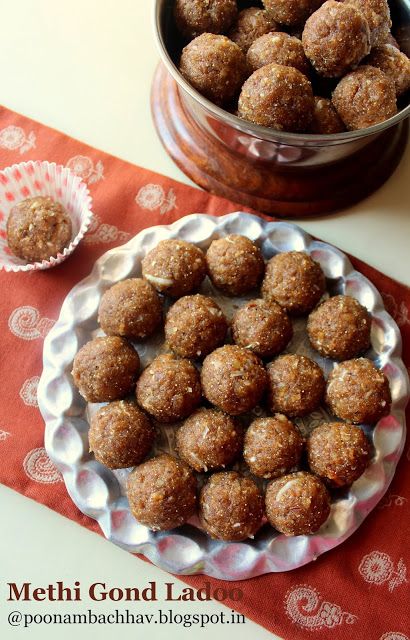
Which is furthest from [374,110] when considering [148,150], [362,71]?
[148,150]

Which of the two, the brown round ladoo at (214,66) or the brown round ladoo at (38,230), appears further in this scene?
the brown round ladoo at (38,230)

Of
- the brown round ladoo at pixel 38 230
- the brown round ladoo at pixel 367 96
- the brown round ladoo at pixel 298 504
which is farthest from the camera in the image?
the brown round ladoo at pixel 38 230

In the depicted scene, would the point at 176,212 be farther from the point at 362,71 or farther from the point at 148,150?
the point at 362,71

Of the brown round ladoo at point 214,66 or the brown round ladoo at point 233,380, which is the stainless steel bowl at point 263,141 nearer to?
the brown round ladoo at point 214,66

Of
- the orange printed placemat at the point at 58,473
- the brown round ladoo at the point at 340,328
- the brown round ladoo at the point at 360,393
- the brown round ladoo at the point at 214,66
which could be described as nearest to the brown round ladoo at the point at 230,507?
the orange printed placemat at the point at 58,473

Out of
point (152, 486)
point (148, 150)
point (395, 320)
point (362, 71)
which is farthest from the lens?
point (148, 150)

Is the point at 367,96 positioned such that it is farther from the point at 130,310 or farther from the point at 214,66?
the point at 130,310

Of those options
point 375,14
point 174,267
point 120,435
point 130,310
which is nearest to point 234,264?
point 174,267
